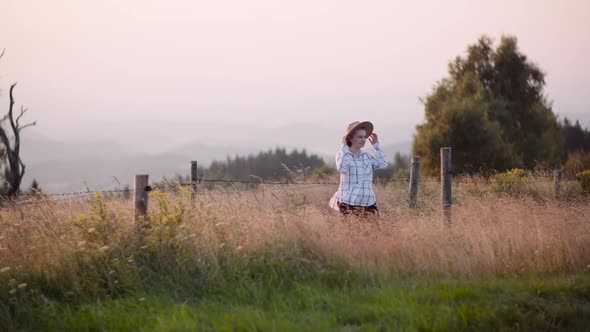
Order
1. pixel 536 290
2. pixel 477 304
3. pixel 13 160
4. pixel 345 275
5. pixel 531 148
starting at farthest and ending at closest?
pixel 531 148 < pixel 13 160 < pixel 345 275 < pixel 536 290 < pixel 477 304

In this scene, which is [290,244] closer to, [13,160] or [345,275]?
[345,275]

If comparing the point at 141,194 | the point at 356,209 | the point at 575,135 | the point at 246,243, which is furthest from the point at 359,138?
the point at 575,135

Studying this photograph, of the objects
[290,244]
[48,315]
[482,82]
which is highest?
[482,82]

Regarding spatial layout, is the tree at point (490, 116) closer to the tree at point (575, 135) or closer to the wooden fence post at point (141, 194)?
the wooden fence post at point (141, 194)

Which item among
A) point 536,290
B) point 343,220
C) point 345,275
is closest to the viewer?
point 536,290

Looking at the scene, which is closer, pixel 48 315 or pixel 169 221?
pixel 48 315

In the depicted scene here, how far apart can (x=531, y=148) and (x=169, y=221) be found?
93.9 feet

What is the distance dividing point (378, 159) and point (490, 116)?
2416 centimetres

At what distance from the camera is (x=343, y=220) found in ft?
28.1

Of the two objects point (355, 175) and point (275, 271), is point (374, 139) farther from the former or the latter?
point (275, 271)

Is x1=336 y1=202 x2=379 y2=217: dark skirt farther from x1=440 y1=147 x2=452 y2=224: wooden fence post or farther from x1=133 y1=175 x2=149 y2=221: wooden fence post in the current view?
x1=133 y1=175 x2=149 y2=221: wooden fence post

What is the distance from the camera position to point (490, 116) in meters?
31.2

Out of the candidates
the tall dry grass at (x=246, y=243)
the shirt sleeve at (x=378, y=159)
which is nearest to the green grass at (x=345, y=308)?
the tall dry grass at (x=246, y=243)

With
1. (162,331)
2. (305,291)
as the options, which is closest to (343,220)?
(305,291)
